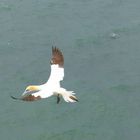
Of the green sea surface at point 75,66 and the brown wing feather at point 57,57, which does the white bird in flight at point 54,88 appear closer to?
the brown wing feather at point 57,57

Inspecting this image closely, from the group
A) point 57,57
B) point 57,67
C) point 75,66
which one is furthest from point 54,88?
point 75,66

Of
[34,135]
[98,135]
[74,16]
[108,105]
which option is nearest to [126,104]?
[108,105]

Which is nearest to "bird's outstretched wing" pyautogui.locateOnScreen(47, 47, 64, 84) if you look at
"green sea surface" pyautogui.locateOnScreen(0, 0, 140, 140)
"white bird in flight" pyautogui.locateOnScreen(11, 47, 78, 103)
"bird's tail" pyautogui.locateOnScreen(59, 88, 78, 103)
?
"white bird in flight" pyautogui.locateOnScreen(11, 47, 78, 103)

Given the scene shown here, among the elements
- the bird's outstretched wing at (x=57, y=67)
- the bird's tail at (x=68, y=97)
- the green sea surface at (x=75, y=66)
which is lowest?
the green sea surface at (x=75, y=66)

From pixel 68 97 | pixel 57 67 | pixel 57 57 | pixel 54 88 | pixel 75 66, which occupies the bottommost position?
pixel 75 66

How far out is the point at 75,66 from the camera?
4141cm

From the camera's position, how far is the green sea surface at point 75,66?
3647 centimetres

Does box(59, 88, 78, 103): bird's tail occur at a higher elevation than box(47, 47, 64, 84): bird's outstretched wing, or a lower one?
lower

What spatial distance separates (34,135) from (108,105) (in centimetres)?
506

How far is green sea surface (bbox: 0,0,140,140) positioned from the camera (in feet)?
120

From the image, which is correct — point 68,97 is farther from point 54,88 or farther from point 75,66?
point 75,66

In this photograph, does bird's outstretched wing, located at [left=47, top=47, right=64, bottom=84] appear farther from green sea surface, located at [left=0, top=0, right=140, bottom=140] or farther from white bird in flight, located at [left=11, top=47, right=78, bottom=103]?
green sea surface, located at [left=0, top=0, right=140, bottom=140]

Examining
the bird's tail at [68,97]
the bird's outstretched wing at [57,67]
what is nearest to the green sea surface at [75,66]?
the bird's outstretched wing at [57,67]

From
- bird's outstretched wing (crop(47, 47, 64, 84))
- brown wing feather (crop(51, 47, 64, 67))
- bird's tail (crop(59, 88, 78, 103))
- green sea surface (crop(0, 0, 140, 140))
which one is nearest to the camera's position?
bird's tail (crop(59, 88, 78, 103))
